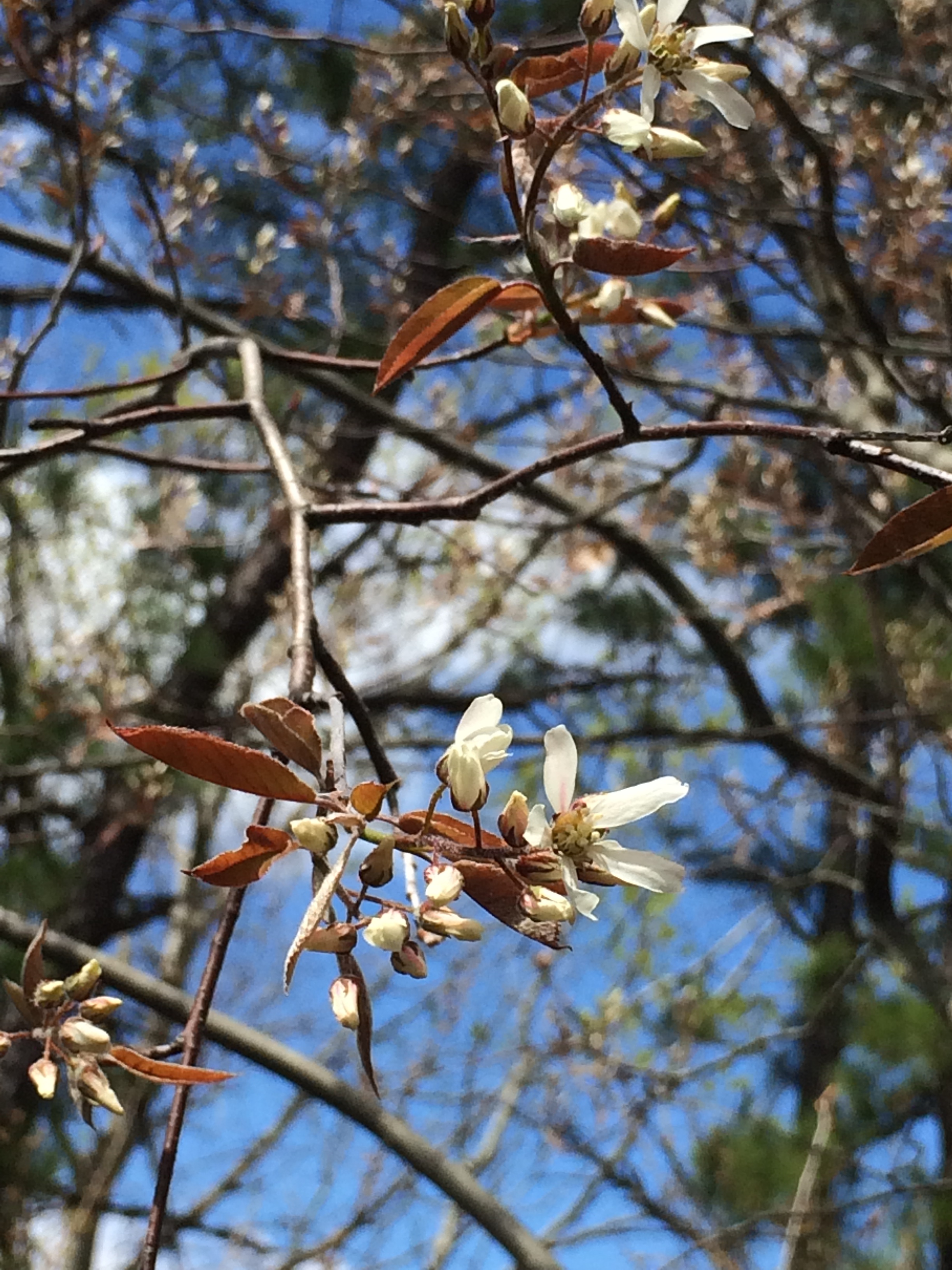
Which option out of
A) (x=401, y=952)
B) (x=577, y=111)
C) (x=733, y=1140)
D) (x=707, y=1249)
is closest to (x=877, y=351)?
(x=577, y=111)

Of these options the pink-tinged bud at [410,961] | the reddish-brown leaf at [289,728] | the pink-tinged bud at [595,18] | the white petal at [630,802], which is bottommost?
the pink-tinged bud at [410,961]

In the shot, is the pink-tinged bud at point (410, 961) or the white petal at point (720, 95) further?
the white petal at point (720, 95)

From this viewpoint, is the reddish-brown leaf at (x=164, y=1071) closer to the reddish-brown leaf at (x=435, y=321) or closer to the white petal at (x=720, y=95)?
the reddish-brown leaf at (x=435, y=321)

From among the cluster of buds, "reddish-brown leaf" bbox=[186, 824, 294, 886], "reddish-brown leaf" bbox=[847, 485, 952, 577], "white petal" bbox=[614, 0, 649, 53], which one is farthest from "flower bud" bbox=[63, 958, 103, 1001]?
"white petal" bbox=[614, 0, 649, 53]

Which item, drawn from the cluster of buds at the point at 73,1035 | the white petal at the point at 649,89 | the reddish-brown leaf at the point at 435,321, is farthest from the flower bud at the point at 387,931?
the white petal at the point at 649,89

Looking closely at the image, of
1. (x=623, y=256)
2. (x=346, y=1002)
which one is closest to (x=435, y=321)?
(x=623, y=256)

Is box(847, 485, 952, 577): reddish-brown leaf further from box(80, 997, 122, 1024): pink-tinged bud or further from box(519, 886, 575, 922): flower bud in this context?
box(80, 997, 122, 1024): pink-tinged bud

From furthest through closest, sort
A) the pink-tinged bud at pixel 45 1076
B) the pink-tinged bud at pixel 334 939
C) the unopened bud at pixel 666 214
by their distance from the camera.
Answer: the unopened bud at pixel 666 214, the pink-tinged bud at pixel 45 1076, the pink-tinged bud at pixel 334 939

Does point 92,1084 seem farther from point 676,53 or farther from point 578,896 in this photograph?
point 676,53
